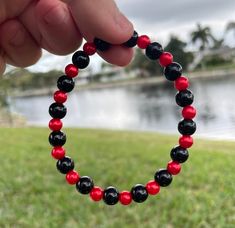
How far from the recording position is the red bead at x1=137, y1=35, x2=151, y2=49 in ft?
3.17

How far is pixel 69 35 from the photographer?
3.26ft

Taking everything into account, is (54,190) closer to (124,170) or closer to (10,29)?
(124,170)

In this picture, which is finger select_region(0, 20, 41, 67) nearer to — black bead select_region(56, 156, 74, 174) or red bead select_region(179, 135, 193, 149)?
black bead select_region(56, 156, 74, 174)


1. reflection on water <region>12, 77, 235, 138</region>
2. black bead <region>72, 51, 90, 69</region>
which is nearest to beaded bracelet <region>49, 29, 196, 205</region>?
black bead <region>72, 51, 90, 69</region>

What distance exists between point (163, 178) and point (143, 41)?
31 cm

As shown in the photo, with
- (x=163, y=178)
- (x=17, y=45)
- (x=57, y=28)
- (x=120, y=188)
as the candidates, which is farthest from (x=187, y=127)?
(x=120, y=188)

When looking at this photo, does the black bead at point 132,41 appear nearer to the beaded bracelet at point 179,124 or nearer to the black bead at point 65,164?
the beaded bracelet at point 179,124

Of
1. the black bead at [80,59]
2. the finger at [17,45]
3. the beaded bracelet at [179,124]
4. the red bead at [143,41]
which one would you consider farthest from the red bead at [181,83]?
the finger at [17,45]

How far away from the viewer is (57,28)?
0.98 m

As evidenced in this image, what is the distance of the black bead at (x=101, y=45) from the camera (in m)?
0.93

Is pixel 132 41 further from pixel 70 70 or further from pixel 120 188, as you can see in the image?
pixel 120 188

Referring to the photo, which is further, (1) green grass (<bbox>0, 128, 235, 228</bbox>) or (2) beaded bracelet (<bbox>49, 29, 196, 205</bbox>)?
(1) green grass (<bbox>0, 128, 235, 228</bbox>)

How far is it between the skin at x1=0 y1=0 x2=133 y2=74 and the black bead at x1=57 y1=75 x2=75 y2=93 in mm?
77

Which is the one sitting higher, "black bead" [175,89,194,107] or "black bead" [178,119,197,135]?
"black bead" [175,89,194,107]
